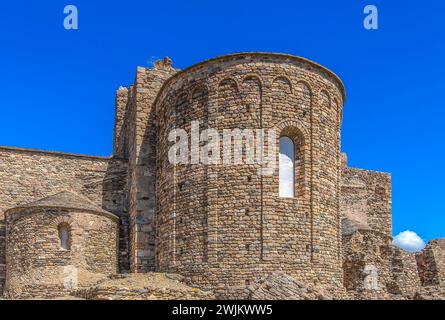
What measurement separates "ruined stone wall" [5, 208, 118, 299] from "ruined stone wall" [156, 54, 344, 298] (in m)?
2.49

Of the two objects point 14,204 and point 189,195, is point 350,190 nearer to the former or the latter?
point 189,195

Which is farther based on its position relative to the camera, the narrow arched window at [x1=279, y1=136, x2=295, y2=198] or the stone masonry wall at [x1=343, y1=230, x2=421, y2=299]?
the stone masonry wall at [x1=343, y1=230, x2=421, y2=299]

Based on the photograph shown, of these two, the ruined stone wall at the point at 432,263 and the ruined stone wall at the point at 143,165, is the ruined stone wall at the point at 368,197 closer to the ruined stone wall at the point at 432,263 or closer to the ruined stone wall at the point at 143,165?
the ruined stone wall at the point at 432,263

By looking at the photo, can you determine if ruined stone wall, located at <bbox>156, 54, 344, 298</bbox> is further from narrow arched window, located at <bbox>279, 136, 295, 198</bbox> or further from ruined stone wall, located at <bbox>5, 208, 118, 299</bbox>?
ruined stone wall, located at <bbox>5, 208, 118, 299</bbox>

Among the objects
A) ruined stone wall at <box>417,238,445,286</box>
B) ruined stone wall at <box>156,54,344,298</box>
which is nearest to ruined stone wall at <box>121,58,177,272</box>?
ruined stone wall at <box>156,54,344,298</box>

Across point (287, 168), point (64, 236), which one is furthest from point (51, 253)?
point (287, 168)

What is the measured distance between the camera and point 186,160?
17.8 m

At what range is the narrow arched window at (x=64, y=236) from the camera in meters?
18.9

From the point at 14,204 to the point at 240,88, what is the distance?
9.90 meters

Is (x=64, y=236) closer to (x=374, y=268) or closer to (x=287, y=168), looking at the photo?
(x=287, y=168)

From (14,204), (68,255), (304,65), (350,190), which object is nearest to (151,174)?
(68,255)

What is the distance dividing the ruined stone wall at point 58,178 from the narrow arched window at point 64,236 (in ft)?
7.63

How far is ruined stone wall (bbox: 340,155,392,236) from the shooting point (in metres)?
28.0
